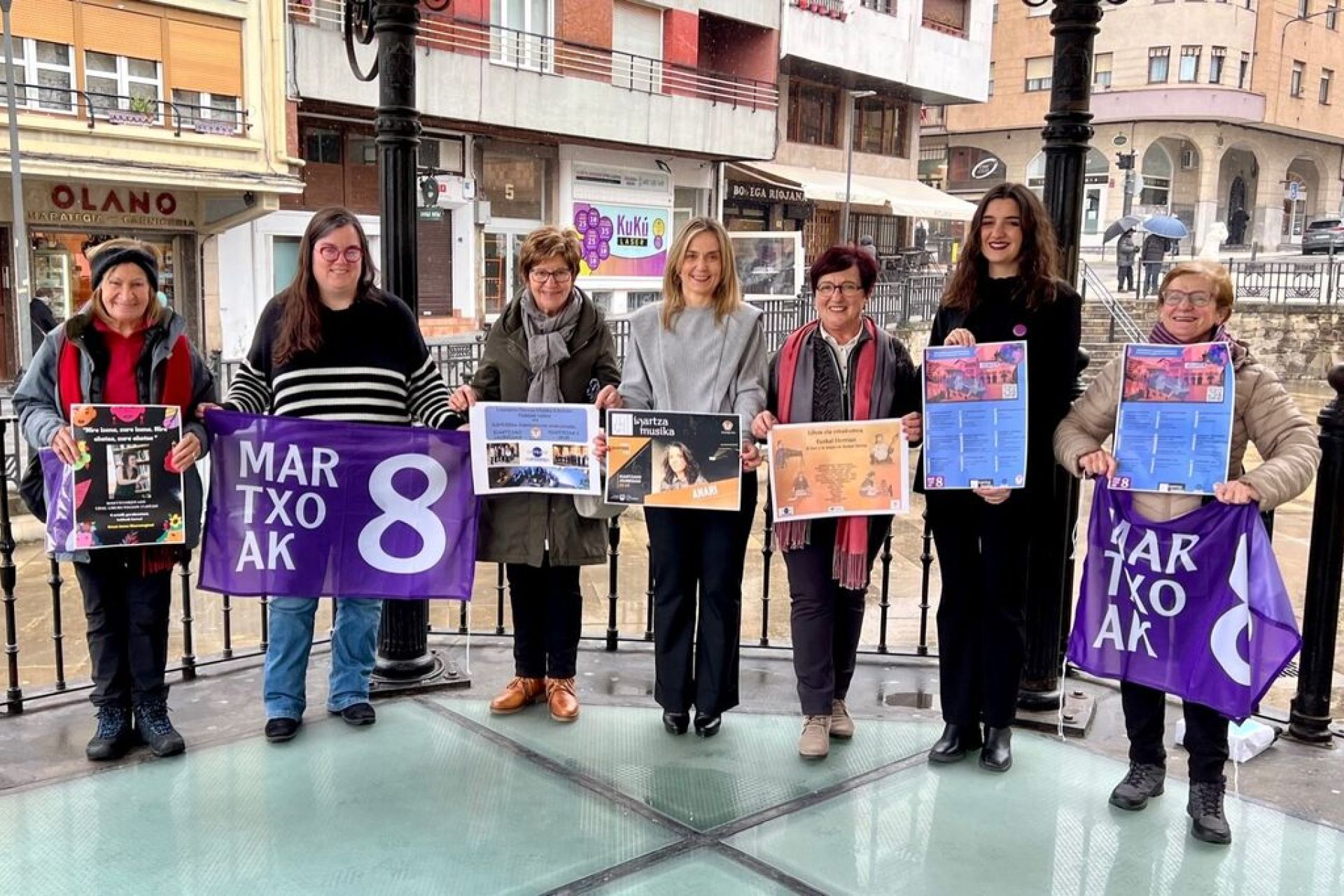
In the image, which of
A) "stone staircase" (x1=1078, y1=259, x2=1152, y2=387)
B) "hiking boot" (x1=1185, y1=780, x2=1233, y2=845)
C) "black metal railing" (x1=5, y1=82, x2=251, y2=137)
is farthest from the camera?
"stone staircase" (x1=1078, y1=259, x2=1152, y2=387)

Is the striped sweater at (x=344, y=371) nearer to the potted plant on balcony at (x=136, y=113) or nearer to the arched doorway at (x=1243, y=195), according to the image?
the potted plant on balcony at (x=136, y=113)

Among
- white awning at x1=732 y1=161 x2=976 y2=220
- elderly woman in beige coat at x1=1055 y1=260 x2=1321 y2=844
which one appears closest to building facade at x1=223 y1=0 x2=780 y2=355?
white awning at x1=732 y1=161 x2=976 y2=220

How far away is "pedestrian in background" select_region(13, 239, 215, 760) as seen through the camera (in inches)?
151

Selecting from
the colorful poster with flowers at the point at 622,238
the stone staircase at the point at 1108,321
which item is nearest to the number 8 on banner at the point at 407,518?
the stone staircase at the point at 1108,321

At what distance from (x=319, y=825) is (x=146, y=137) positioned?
17661 mm

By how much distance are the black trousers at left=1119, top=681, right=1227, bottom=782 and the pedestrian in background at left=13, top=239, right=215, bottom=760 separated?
3.31 metres

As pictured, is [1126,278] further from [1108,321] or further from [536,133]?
[536,133]

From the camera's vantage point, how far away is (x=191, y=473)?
13.3 feet

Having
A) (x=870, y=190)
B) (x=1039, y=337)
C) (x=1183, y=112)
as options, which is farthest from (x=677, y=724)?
(x=1183, y=112)

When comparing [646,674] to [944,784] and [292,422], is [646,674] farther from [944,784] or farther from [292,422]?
[292,422]

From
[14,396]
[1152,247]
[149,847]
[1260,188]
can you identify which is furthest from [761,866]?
[1260,188]

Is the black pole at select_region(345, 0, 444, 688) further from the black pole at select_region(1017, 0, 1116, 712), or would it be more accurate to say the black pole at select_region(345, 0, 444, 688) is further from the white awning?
the white awning

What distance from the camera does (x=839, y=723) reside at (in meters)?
4.32

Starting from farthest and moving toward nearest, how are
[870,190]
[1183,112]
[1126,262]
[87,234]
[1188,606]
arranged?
[1183,112]
[870,190]
[1126,262]
[87,234]
[1188,606]
